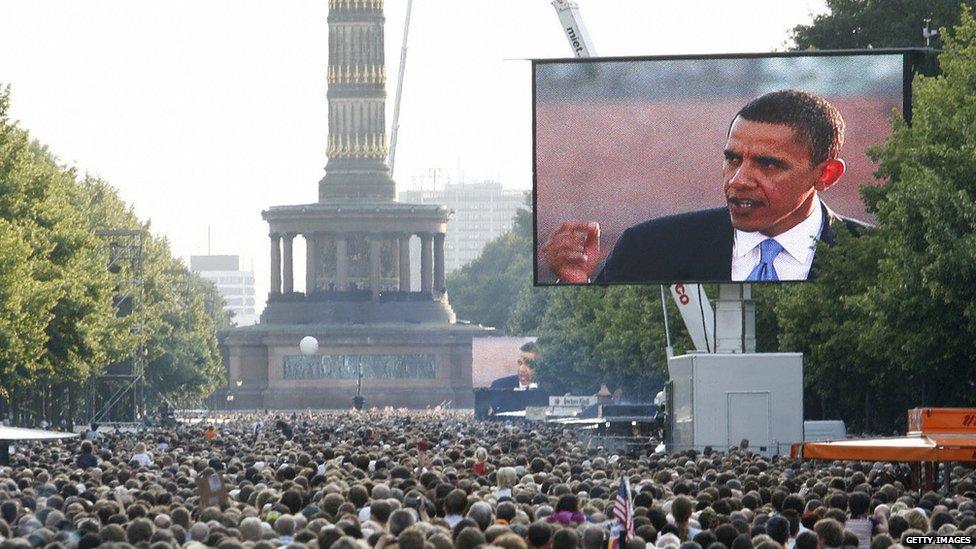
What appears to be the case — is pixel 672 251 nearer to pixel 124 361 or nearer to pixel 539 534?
pixel 539 534

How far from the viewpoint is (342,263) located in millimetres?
171625

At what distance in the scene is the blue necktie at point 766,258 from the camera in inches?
1907

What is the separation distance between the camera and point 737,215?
48375 millimetres

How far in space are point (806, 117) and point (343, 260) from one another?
124m

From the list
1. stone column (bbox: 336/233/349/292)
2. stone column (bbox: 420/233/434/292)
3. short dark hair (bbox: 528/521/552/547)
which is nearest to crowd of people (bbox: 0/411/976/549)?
short dark hair (bbox: 528/521/552/547)

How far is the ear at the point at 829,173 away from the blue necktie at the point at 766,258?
1.39 m

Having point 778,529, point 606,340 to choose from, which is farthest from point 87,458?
point 606,340

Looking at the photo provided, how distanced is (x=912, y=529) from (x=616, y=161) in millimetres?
28247

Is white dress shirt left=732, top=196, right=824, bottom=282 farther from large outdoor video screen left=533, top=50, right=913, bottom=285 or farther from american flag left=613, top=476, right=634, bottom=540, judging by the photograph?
american flag left=613, top=476, right=634, bottom=540

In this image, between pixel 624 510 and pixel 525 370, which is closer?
pixel 624 510

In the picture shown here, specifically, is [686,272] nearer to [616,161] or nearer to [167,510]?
[616,161]

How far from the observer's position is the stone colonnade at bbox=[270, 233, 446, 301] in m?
170

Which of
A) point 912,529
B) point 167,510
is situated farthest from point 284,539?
point 912,529

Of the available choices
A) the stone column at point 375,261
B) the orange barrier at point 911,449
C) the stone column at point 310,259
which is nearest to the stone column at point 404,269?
the stone column at point 375,261
